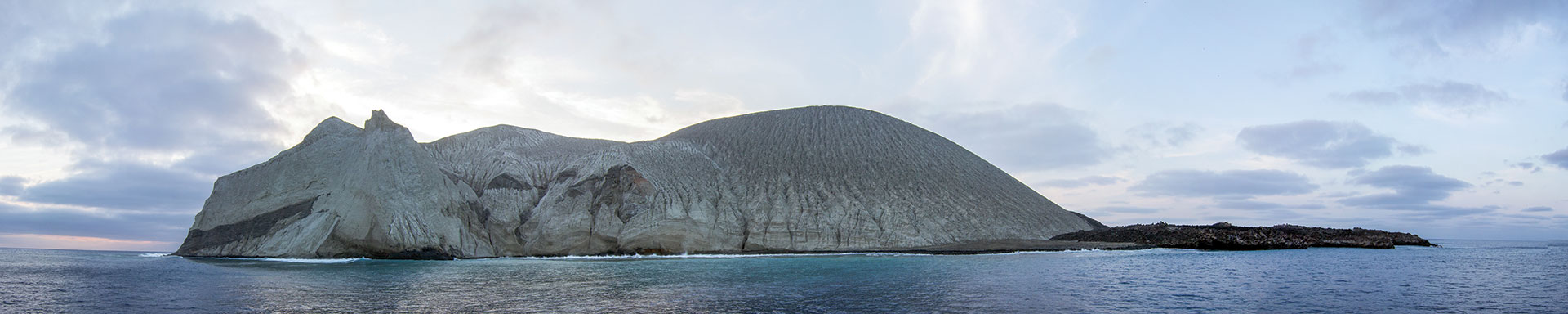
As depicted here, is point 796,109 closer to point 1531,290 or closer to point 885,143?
point 885,143

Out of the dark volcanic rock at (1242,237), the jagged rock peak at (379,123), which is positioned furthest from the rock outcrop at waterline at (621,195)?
the dark volcanic rock at (1242,237)

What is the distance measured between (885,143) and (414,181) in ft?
214

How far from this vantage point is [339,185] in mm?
69812

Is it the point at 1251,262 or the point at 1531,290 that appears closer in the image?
the point at 1531,290

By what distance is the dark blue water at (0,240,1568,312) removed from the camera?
24.5 m

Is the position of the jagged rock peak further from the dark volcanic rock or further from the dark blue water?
the dark volcanic rock

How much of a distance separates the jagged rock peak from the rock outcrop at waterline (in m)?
0.15

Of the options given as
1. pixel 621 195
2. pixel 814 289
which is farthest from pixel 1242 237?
pixel 814 289

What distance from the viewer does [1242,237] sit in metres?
81.8

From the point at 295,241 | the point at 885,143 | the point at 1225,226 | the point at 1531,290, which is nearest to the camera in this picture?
the point at 1531,290

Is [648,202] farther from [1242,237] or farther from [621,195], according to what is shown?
[1242,237]

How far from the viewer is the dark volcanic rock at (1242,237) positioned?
266ft

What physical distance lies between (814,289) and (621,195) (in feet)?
182

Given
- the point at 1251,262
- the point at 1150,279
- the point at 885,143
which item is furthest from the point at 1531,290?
the point at 885,143
